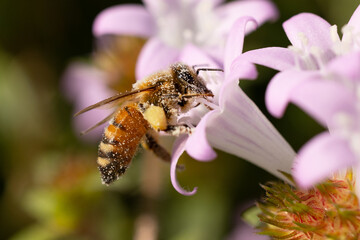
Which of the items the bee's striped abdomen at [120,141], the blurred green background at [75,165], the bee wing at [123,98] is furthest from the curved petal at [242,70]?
the blurred green background at [75,165]

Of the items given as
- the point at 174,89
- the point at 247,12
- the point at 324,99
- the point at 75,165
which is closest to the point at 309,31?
the point at 174,89

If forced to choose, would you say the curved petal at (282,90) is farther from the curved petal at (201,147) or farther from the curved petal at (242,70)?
the curved petal at (201,147)

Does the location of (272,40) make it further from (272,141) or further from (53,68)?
(272,141)

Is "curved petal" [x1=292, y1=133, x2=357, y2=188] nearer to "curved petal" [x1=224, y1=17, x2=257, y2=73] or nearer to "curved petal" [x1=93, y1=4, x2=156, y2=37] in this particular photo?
"curved petal" [x1=224, y1=17, x2=257, y2=73]

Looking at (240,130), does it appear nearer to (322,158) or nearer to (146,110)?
(146,110)

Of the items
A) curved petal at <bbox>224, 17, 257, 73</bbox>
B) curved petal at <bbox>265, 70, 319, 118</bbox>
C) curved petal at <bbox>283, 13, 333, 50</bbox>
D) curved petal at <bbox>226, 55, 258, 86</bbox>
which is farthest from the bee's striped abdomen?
curved petal at <bbox>265, 70, 319, 118</bbox>

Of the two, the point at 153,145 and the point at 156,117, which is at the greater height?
the point at 156,117
